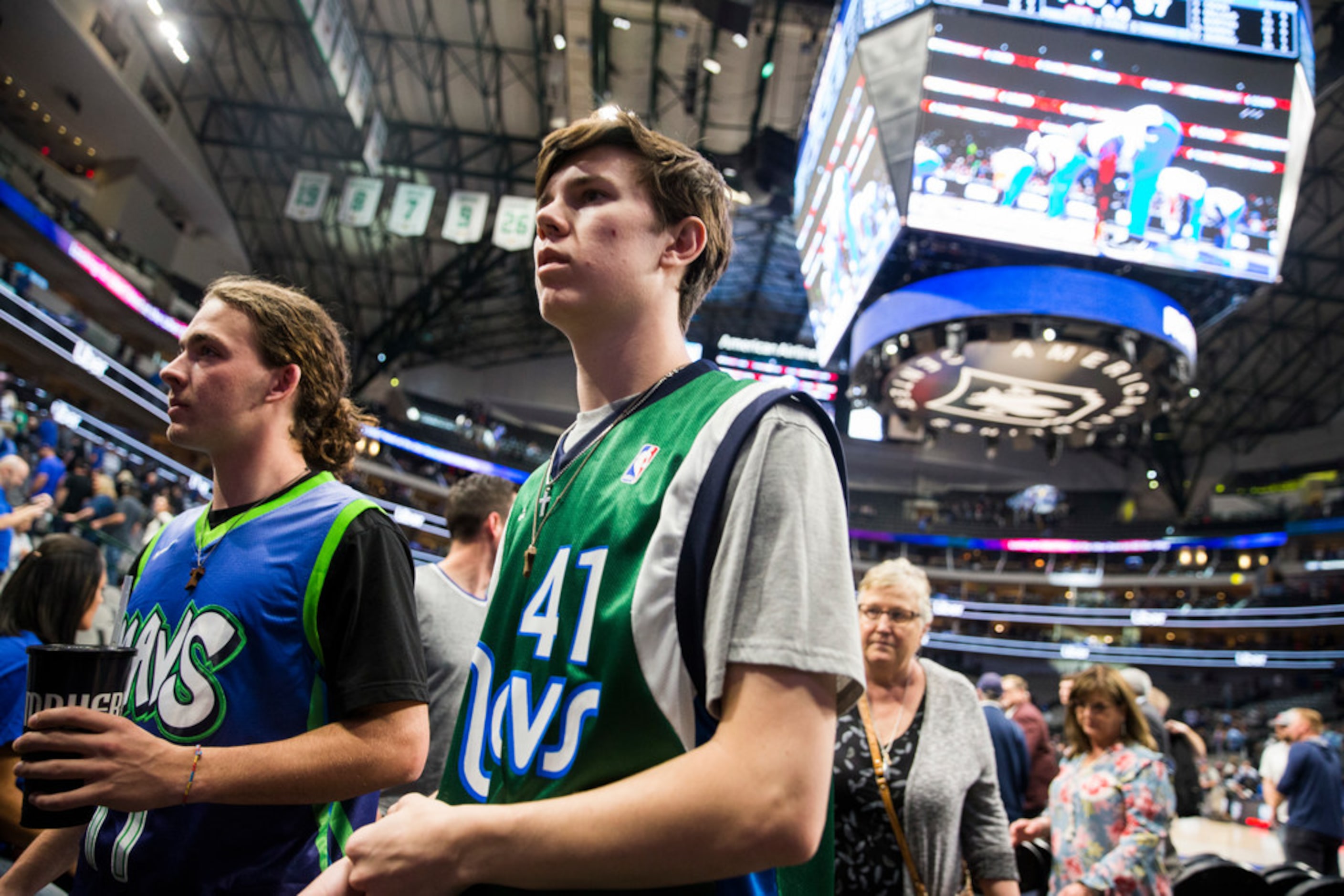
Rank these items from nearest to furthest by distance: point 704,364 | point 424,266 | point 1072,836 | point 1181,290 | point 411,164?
point 704,364 → point 1072,836 → point 1181,290 → point 411,164 → point 424,266

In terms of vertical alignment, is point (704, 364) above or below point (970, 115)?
below

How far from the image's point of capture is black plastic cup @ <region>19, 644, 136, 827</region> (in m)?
1.05

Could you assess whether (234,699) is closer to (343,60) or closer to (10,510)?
(10,510)

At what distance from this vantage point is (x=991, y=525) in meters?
30.3

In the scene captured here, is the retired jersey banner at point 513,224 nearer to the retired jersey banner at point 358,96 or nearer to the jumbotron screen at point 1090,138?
the retired jersey banner at point 358,96

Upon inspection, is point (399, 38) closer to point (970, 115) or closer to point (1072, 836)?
point (970, 115)

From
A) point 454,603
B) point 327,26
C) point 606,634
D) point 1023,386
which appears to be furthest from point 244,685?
point 327,26

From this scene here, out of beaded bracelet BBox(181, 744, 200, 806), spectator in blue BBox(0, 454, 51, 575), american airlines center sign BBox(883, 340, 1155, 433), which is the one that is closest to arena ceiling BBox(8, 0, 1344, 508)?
american airlines center sign BBox(883, 340, 1155, 433)

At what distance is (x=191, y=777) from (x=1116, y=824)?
297 cm

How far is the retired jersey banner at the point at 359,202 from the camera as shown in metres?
13.2

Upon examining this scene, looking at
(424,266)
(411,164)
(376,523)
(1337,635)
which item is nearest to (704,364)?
(376,523)

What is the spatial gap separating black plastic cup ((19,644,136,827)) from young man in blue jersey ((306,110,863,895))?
454 millimetres

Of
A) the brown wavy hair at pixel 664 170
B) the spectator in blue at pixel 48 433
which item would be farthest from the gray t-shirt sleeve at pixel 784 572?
the spectator in blue at pixel 48 433

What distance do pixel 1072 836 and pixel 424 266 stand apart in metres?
20.0
